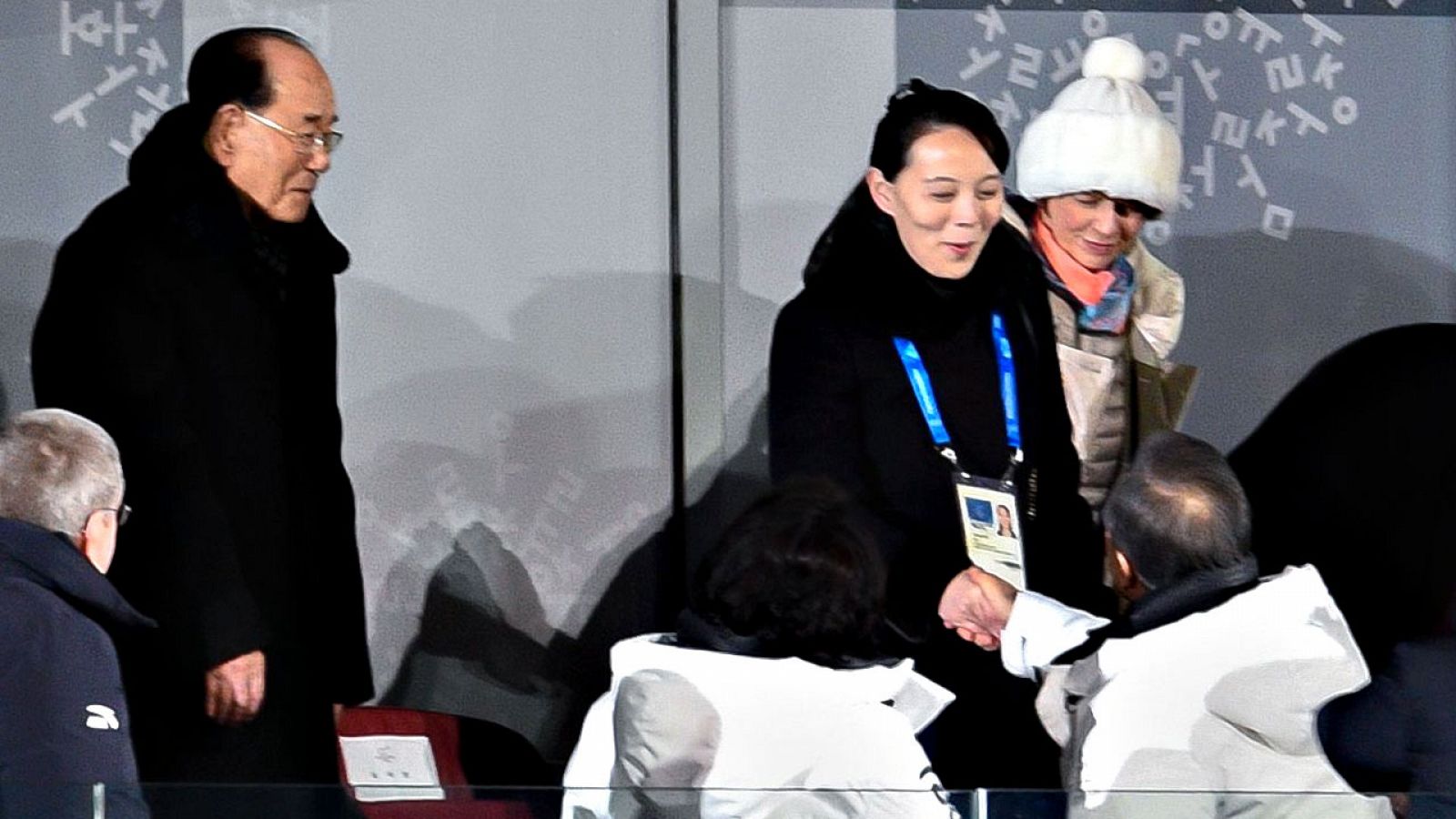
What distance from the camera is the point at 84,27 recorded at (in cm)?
502

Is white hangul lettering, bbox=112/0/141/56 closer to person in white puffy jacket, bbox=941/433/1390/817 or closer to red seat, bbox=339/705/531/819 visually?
red seat, bbox=339/705/531/819

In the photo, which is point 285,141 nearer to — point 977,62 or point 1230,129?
point 977,62

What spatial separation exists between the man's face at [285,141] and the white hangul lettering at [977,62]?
1.42 m

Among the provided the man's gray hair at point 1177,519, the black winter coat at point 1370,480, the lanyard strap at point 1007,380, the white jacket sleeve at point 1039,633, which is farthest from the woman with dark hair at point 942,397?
the man's gray hair at point 1177,519

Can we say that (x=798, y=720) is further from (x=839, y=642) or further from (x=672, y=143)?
(x=672, y=143)

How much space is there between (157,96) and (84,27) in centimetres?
23

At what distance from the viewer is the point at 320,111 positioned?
16.2 feet

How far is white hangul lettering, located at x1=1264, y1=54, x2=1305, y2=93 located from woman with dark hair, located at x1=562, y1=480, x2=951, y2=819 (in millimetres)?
2396

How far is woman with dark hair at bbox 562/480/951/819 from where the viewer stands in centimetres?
302

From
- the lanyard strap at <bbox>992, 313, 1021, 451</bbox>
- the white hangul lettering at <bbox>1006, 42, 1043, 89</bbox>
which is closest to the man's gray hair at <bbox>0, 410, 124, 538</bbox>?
the lanyard strap at <bbox>992, 313, 1021, 451</bbox>

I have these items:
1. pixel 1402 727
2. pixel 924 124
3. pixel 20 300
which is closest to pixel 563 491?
pixel 924 124

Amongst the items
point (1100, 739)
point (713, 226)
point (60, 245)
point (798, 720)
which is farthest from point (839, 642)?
point (60, 245)

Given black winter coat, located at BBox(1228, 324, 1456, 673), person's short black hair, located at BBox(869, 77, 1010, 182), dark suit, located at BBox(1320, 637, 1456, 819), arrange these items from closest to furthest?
dark suit, located at BBox(1320, 637, 1456, 819) < person's short black hair, located at BBox(869, 77, 1010, 182) < black winter coat, located at BBox(1228, 324, 1456, 673)

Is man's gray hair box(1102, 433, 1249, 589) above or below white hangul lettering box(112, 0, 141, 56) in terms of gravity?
below
